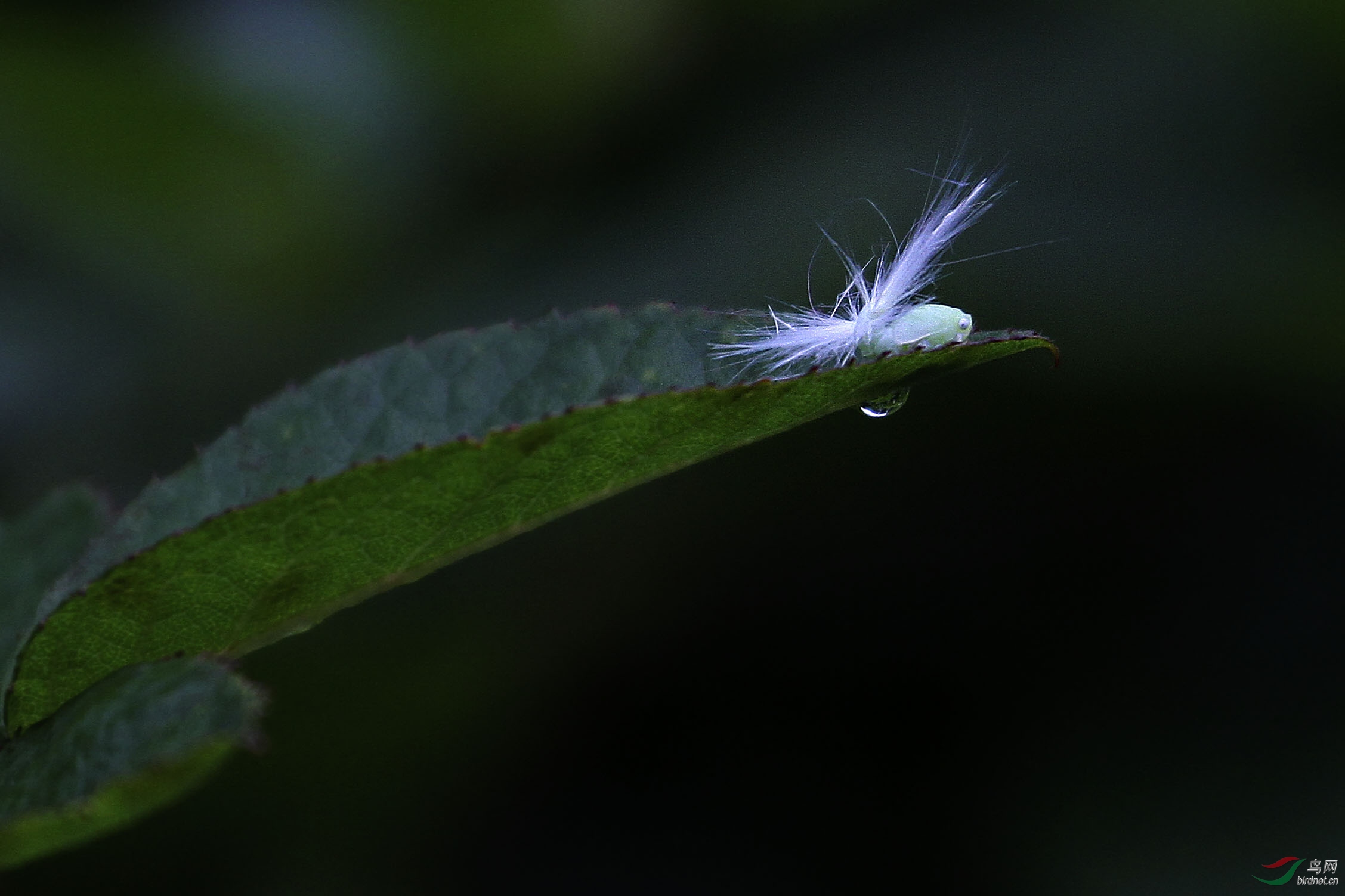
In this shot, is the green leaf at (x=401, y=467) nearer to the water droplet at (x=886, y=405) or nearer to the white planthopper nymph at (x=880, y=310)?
the water droplet at (x=886, y=405)

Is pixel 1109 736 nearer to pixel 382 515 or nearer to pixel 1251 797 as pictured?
pixel 1251 797

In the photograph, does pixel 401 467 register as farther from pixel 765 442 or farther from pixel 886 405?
pixel 765 442

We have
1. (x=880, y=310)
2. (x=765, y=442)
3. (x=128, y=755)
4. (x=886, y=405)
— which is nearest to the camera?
(x=128, y=755)

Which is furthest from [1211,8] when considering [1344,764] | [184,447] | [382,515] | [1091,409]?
[184,447]

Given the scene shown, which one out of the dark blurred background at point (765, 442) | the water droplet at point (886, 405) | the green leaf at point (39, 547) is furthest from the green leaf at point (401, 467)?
the dark blurred background at point (765, 442)

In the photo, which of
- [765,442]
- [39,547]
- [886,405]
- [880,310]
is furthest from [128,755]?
[765,442]
